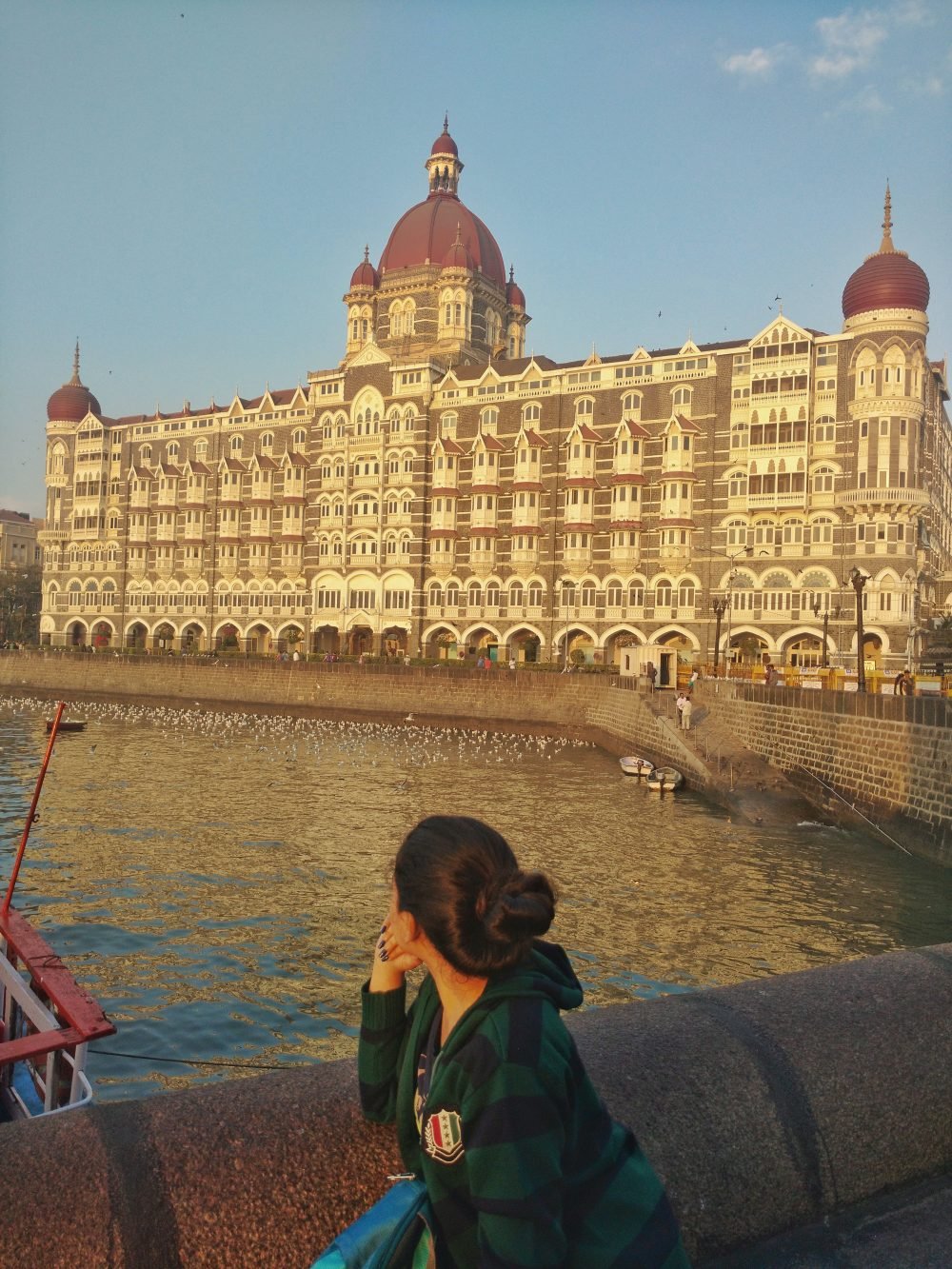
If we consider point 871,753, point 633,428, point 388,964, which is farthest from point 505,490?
point 388,964

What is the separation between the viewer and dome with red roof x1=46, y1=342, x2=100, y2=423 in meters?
82.9

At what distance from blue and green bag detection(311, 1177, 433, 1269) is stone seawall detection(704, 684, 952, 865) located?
19439 millimetres

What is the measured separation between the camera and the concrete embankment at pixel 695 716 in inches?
856

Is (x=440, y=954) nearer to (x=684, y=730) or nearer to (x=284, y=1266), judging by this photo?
(x=284, y=1266)

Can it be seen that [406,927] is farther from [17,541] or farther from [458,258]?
[17,541]

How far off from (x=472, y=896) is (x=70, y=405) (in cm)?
8960

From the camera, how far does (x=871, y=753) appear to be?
77.9ft

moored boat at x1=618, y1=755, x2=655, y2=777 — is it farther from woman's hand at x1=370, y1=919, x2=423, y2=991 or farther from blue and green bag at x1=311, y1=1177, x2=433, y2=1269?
blue and green bag at x1=311, y1=1177, x2=433, y2=1269

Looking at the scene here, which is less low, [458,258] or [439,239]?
[439,239]

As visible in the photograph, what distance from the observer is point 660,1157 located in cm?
306

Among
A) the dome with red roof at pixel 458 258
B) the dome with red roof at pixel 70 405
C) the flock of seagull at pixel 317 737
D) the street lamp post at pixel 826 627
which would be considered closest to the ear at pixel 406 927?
the flock of seagull at pixel 317 737

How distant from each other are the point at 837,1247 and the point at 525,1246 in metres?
1.53

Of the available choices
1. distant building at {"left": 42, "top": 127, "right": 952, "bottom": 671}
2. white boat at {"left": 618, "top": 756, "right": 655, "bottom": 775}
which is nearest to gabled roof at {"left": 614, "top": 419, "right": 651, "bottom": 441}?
distant building at {"left": 42, "top": 127, "right": 952, "bottom": 671}

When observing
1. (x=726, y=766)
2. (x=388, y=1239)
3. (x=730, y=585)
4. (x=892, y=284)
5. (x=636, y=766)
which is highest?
(x=892, y=284)
